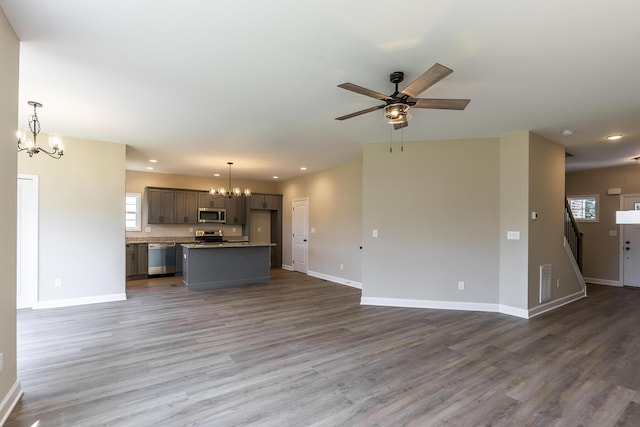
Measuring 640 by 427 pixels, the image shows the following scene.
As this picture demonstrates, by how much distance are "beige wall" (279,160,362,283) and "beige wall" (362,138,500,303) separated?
1350 mm

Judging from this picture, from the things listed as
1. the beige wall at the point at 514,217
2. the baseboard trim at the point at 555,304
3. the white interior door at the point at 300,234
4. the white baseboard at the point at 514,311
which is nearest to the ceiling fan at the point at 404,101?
the beige wall at the point at 514,217

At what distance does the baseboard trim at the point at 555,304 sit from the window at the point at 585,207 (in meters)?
2.36

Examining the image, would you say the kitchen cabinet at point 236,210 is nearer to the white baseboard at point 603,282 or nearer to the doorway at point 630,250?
the white baseboard at point 603,282

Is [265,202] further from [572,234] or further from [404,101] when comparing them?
[572,234]

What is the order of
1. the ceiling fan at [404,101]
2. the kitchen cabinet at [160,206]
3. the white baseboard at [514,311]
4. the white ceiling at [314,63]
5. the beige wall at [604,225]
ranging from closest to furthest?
the white ceiling at [314,63]
the ceiling fan at [404,101]
the white baseboard at [514,311]
the beige wall at [604,225]
the kitchen cabinet at [160,206]

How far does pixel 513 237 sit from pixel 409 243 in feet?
4.82

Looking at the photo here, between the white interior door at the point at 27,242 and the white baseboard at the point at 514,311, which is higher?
the white interior door at the point at 27,242

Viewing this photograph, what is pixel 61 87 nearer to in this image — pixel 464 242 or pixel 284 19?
pixel 284 19

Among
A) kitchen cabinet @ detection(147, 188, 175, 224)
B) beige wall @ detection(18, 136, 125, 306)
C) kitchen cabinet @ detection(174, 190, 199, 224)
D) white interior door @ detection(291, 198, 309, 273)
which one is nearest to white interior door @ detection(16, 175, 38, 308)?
beige wall @ detection(18, 136, 125, 306)

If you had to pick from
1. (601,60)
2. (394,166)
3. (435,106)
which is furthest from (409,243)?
(601,60)

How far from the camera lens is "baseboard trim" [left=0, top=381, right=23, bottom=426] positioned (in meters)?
2.07

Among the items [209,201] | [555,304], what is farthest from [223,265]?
[555,304]

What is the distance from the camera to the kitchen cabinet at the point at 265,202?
30.1 feet

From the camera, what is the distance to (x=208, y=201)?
8.62m
